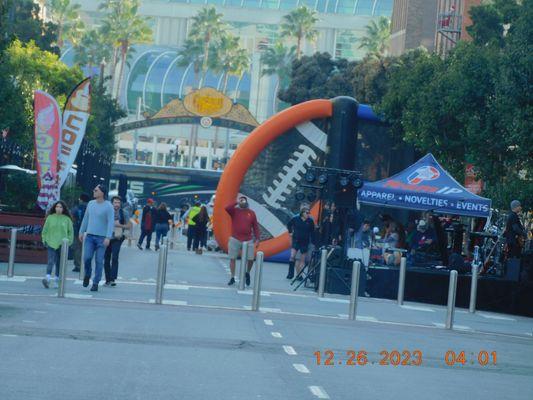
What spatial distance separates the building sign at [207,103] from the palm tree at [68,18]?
2359cm

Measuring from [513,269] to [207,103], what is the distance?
55.3 m

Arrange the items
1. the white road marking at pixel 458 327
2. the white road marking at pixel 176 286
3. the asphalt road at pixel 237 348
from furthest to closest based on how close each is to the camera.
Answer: the white road marking at pixel 176 286, the white road marking at pixel 458 327, the asphalt road at pixel 237 348

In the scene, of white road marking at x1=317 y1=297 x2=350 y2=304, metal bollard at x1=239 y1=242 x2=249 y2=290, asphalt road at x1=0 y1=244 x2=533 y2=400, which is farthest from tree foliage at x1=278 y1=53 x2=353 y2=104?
asphalt road at x1=0 y1=244 x2=533 y2=400

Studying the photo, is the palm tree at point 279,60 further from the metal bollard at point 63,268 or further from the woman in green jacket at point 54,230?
the metal bollard at point 63,268

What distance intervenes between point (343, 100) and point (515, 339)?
20.4 metres

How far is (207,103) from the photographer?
79500 millimetres

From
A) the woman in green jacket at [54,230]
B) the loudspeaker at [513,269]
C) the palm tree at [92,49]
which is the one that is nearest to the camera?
the woman in green jacket at [54,230]

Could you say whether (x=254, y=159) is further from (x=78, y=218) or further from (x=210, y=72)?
(x=210, y=72)

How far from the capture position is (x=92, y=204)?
69.8 feet

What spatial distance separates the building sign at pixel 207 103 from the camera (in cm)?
7956

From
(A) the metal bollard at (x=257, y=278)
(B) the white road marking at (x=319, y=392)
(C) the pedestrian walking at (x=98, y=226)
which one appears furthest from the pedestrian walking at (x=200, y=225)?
(B) the white road marking at (x=319, y=392)

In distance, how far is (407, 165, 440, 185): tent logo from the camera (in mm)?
29906

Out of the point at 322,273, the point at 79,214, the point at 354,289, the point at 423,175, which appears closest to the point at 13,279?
the point at 79,214

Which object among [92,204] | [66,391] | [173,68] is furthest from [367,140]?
[173,68]
